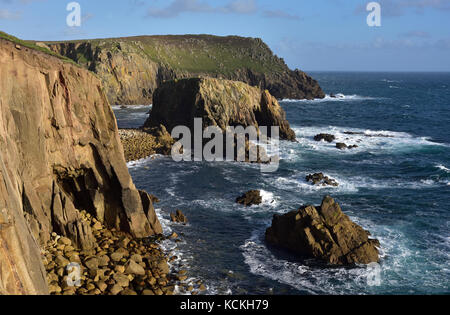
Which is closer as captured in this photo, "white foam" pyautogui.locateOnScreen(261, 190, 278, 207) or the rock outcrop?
the rock outcrop

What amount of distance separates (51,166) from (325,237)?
18.6m

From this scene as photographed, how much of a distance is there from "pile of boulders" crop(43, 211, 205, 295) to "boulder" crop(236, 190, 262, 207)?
13710 mm

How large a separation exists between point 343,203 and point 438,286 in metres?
14.8

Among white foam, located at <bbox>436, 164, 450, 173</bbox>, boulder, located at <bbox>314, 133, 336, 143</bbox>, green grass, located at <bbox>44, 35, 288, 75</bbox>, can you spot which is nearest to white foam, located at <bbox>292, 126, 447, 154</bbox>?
boulder, located at <bbox>314, 133, 336, 143</bbox>

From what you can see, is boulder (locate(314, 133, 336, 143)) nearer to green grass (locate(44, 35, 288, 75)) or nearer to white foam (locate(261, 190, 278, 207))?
white foam (locate(261, 190, 278, 207))

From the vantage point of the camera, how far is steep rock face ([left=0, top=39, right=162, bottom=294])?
13336 millimetres

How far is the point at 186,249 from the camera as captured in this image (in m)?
26.6

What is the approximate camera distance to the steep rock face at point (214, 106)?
213 ft

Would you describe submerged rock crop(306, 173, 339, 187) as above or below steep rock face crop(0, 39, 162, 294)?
below

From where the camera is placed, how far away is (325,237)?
86.7ft

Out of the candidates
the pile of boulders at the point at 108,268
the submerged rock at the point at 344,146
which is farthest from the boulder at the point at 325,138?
the pile of boulders at the point at 108,268
